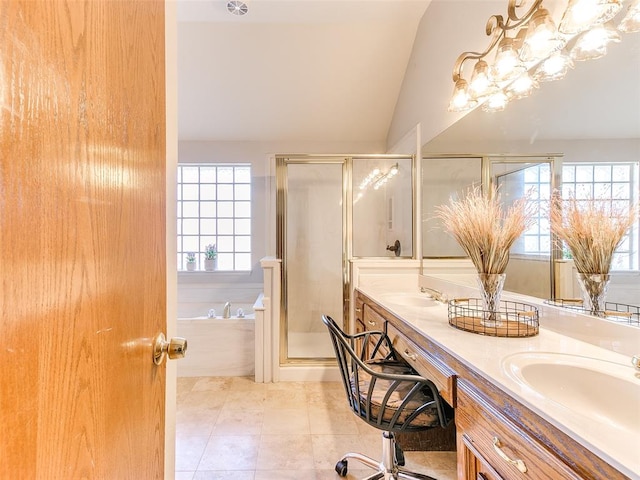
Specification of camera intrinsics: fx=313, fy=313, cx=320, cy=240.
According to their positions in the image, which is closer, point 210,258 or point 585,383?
point 585,383

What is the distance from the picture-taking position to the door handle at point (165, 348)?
679 millimetres

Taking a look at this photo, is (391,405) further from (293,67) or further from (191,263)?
(191,263)

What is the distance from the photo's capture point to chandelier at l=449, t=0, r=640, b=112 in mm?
1019

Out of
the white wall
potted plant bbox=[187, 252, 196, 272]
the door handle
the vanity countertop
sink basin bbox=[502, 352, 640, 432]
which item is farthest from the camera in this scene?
potted plant bbox=[187, 252, 196, 272]

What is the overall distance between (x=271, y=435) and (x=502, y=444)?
1.52m

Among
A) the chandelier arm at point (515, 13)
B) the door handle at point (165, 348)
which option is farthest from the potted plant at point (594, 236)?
the door handle at point (165, 348)

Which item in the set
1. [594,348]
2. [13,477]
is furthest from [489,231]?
[13,477]

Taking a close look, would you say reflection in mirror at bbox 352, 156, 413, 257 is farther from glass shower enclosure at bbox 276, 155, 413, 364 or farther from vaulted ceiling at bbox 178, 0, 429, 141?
vaulted ceiling at bbox 178, 0, 429, 141

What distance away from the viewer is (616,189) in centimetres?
100

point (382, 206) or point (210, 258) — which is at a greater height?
point (382, 206)

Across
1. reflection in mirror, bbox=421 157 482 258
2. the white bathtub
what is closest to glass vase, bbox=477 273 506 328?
reflection in mirror, bbox=421 157 482 258

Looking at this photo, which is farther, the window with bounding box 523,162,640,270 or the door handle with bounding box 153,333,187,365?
the window with bounding box 523,162,640,270

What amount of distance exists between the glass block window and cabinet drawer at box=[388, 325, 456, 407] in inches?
25.9

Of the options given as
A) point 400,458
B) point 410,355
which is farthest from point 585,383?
point 400,458
